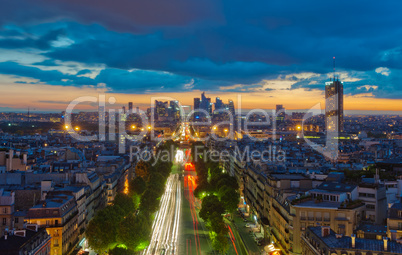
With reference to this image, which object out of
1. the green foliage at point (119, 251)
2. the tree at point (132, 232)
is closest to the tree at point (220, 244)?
the tree at point (132, 232)

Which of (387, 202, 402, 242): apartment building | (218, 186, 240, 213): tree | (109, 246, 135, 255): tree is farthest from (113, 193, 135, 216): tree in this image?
(387, 202, 402, 242): apartment building

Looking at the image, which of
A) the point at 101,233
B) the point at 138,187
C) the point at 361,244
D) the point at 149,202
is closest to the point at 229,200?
the point at 149,202

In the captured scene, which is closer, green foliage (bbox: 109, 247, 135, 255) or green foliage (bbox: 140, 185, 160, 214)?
green foliage (bbox: 109, 247, 135, 255)

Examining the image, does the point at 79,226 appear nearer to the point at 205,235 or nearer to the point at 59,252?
the point at 59,252

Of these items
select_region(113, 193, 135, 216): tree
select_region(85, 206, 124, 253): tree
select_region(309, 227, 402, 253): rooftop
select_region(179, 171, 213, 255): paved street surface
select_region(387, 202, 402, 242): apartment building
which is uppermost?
select_region(387, 202, 402, 242): apartment building

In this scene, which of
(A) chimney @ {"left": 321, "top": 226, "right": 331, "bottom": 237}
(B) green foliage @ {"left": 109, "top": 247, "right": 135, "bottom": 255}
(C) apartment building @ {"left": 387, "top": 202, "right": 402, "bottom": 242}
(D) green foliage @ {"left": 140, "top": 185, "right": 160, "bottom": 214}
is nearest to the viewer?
(C) apartment building @ {"left": 387, "top": 202, "right": 402, "bottom": 242}

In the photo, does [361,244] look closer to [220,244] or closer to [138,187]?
[220,244]

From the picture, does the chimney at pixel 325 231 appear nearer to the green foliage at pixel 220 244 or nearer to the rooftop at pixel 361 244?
the rooftop at pixel 361 244

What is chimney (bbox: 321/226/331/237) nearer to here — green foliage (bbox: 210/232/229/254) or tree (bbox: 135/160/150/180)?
green foliage (bbox: 210/232/229/254)
